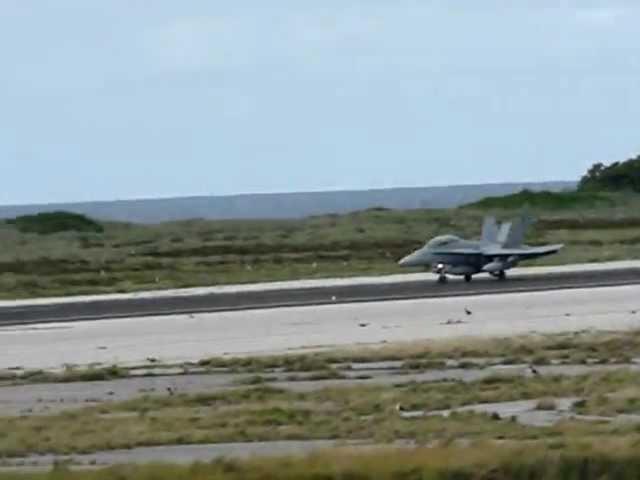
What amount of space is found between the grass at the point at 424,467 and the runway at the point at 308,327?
775 inches

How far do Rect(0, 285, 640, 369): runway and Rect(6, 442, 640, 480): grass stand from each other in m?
19.7

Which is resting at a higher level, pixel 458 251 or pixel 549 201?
pixel 549 201

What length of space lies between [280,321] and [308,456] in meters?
28.3

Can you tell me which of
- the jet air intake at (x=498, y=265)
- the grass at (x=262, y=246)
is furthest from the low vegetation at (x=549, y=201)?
the jet air intake at (x=498, y=265)

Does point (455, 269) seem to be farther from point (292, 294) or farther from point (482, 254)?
point (292, 294)

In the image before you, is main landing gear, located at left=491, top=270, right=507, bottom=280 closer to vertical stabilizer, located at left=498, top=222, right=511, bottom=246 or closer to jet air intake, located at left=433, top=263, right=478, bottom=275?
jet air intake, located at left=433, top=263, right=478, bottom=275

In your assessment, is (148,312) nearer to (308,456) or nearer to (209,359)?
(209,359)

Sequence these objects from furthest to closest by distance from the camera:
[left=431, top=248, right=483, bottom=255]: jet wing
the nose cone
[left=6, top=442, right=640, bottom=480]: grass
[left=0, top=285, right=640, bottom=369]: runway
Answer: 1. the nose cone
2. [left=431, top=248, right=483, bottom=255]: jet wing
3. [left=0, top=285, right=640, bottom=369]: runway
4. [left=6, top=442, right=640, bottom=480]: grass

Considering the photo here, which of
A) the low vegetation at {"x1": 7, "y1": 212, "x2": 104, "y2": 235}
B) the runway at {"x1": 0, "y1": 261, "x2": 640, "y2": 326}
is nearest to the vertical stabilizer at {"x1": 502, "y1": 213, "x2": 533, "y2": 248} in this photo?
the runway at {"x1": 0, "y1": 261, "x2": 640, "y2": 326}

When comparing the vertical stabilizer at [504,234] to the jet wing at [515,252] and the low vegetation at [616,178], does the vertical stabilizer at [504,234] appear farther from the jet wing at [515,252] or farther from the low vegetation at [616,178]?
the low vegetation at [616,178]

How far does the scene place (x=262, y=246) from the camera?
82750 mm

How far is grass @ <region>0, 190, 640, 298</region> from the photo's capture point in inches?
2559

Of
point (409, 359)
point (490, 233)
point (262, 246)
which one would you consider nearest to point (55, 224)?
point (262, 246)

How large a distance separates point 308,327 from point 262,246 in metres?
40.2
